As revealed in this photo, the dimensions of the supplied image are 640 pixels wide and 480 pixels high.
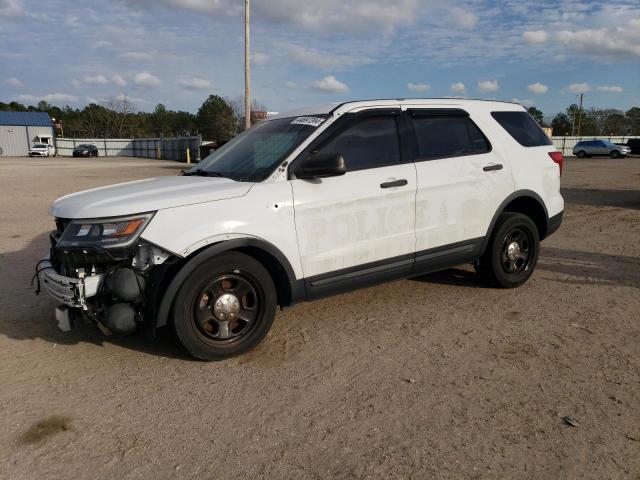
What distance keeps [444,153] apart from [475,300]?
148cm

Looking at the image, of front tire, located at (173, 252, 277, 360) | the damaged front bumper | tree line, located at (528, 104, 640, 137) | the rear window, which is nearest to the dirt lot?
front tire, located at (173, 252, 277, 360)

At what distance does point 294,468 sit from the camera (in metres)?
2.54

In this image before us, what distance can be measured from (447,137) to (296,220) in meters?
1.82

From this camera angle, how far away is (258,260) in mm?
3885

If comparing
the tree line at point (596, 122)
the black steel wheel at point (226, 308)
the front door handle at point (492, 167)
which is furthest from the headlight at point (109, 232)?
the tree line at point (596, 122)

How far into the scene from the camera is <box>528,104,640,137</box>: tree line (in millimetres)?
86369

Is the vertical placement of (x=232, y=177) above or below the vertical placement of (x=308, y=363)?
above

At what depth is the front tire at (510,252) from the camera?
5.07 metres

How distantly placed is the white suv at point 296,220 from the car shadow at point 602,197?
8039mm

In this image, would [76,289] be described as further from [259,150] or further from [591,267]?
[591,267]

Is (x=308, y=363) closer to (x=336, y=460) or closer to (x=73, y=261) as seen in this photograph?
(x=336, y=460)

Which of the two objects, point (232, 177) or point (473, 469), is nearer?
point (473, 469)

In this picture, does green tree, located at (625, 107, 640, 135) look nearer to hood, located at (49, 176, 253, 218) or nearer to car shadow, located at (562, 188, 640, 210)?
car shadow, located at (562, 188, 640, 210)

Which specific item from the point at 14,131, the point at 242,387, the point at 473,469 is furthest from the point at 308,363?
the point at 14,131
